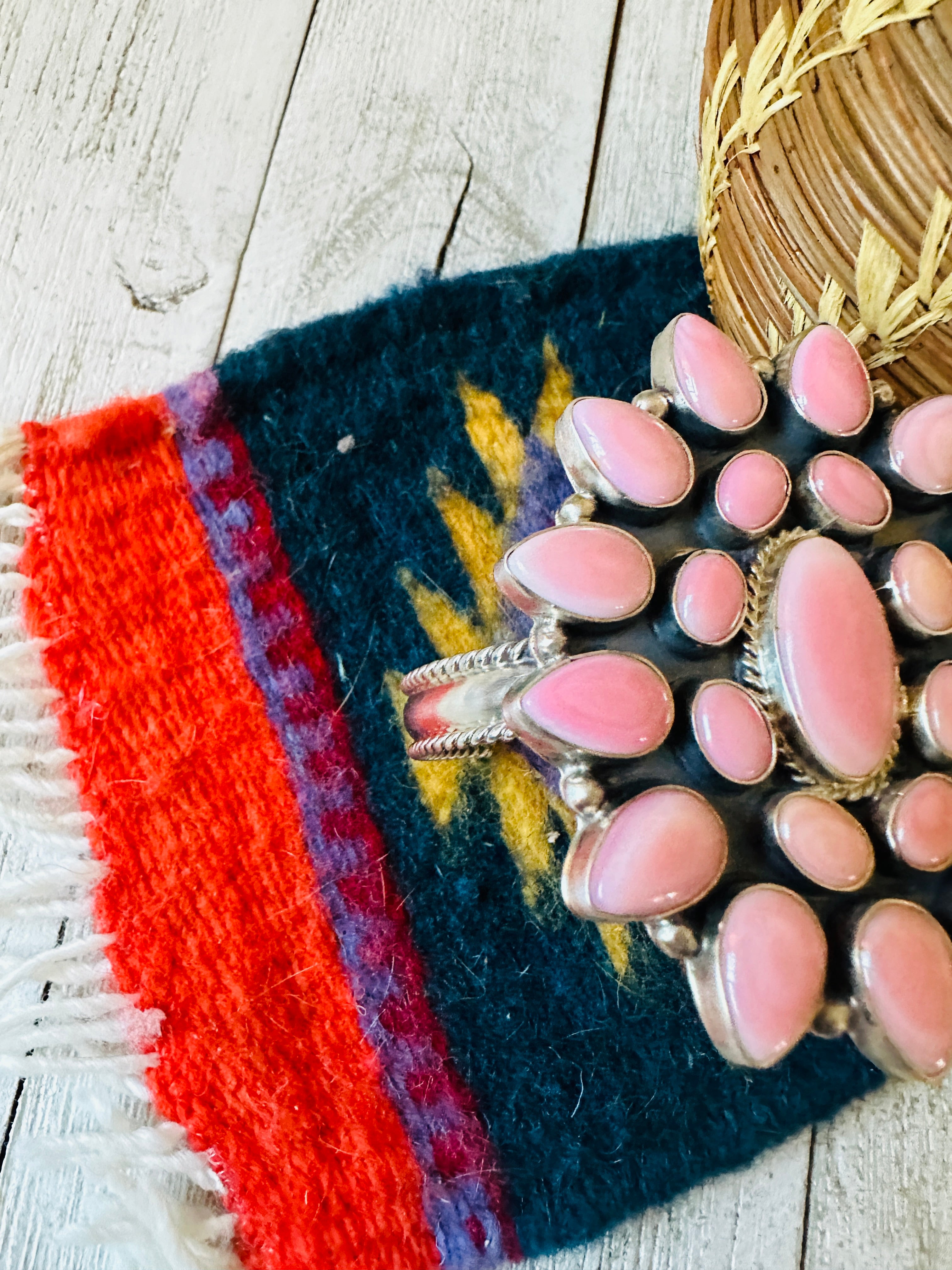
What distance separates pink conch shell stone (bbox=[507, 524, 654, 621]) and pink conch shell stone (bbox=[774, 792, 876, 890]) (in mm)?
66

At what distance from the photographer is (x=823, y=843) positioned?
0.25 metres

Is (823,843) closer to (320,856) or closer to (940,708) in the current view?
(940,708)

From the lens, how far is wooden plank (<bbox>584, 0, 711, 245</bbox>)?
543mm

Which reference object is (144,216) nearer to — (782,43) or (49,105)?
(49,105)

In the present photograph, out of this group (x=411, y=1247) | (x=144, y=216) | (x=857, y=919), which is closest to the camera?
(x=857, y=919)

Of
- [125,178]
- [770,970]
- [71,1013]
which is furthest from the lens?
[125,178]

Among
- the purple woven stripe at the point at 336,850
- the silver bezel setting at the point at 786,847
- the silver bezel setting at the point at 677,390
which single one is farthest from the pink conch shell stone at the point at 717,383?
the purple woven stripe at the point at 336,850

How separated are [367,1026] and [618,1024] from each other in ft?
0.35

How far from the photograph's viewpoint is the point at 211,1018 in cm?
41

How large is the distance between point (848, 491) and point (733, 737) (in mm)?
83

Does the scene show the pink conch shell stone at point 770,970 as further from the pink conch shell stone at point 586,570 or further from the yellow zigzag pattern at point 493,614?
the yellow zigzag pattern at point 493,614

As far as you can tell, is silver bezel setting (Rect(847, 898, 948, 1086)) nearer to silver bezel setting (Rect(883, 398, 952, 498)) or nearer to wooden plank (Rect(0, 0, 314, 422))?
silver bezel setting (Rect(883, 398, 952, 498))

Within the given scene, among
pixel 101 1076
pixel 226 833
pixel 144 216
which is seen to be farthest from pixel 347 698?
pixel 144 216

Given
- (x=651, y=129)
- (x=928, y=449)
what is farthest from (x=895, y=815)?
(x=651, y=129)
